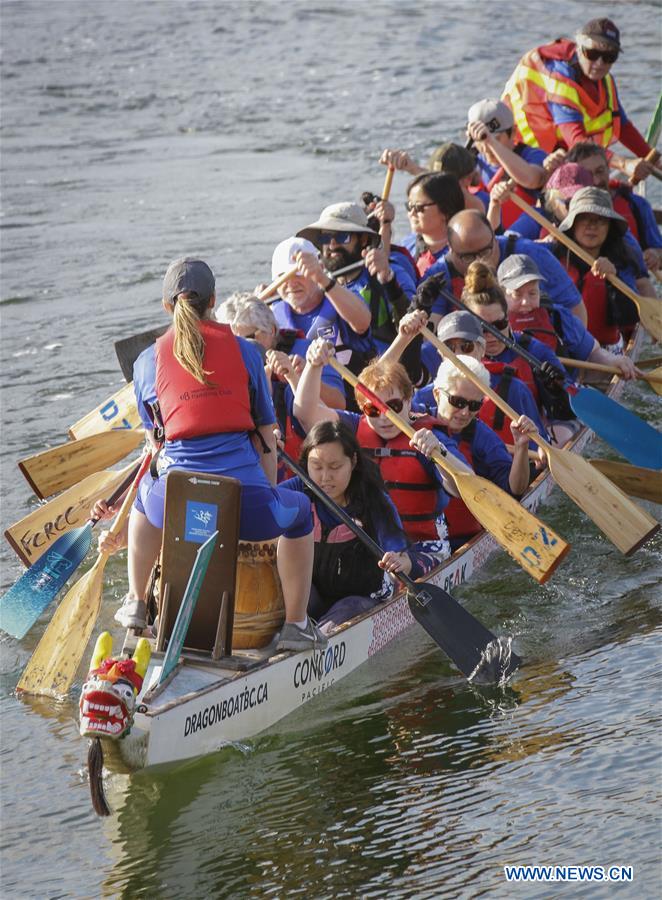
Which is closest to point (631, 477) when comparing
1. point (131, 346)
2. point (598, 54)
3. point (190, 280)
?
point (131, 346)

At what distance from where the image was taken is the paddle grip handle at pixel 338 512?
6312mm

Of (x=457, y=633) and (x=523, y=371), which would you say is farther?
(x=523, y=371)

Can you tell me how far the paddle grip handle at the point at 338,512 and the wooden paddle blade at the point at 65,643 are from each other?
1.02 meters

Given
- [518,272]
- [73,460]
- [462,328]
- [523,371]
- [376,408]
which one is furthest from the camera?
[518,272]

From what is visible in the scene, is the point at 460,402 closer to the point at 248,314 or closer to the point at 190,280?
the point at 248,314

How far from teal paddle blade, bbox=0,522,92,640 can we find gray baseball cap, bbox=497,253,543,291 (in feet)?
10.7

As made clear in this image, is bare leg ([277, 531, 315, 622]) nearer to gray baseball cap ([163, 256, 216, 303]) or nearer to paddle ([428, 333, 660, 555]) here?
gray baseball cap ([163, 256, 216, 303])

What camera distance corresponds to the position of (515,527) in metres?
7.02

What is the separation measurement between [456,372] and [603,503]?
1169 millimetres

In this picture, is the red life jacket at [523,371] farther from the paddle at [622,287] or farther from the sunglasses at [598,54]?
the sunglasses at [598,54]

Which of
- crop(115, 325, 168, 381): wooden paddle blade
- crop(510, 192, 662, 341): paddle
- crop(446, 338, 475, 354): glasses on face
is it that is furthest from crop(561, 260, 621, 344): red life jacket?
crop(115, 325, 168, 381): wooden paddle blade

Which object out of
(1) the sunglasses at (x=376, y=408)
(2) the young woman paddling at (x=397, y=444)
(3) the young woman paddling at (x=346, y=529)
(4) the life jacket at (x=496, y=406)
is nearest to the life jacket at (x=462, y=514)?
(2) the young woman paddling at (x=397, y=444)

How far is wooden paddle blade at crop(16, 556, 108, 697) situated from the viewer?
6633 mm

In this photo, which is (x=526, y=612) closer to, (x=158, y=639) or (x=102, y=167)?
(x=158, y=639)
